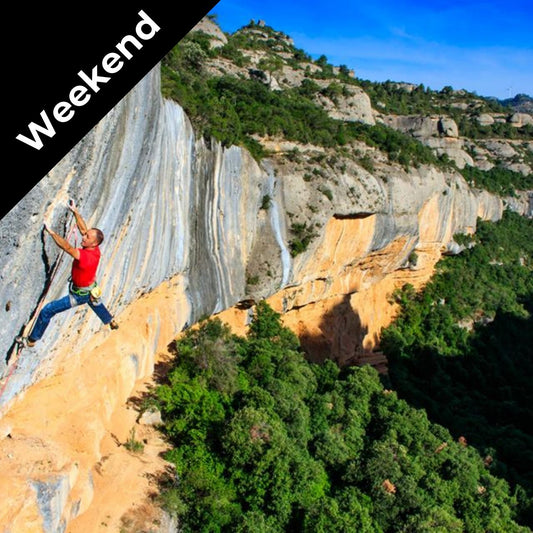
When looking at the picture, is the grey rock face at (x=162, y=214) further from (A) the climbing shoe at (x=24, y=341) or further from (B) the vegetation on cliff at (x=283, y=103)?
(B) the vegetation on cliff at (x=283, y=103)

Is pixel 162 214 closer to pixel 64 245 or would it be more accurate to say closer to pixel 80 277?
pixel 80 277

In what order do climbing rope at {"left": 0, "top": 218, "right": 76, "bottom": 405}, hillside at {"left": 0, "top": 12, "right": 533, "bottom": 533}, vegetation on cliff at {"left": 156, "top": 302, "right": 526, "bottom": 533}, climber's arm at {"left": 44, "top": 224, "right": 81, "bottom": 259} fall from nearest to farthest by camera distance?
climber's arm at {"left": 44, "top": 224, "right": 81, "bottom": 259} → climbing rope at {"left": 0, "top": 218, "right": 76, "bottom": 405} → hillside at {"left": 0, "top": 12, "right": 533, "bottom": 533} → vegetation on cliff at {"left": 156, "top": 302, "right": 526, "bottom": 533}

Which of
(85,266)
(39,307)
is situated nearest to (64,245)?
(85,266)

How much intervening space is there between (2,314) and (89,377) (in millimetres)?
5810

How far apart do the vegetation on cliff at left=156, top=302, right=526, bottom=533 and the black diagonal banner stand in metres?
11.0

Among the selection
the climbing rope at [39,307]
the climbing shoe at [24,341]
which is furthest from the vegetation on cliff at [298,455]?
the climbing shoe at [24,341]

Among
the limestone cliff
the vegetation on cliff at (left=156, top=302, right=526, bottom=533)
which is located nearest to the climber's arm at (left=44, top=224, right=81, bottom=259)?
the limestone cliff

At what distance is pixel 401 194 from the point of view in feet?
90.2

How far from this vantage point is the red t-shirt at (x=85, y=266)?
20.7ft

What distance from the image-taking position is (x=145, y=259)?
12148 millimetres

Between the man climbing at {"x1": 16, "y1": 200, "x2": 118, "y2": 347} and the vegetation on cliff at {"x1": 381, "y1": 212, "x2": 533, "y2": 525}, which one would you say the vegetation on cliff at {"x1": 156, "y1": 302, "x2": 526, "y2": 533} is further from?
the man climbing at {"x1": 16, "y1": 200, "x2": 118, "y2": 347}

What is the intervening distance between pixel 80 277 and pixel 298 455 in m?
10.7

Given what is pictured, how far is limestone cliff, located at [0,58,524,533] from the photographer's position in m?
7.75

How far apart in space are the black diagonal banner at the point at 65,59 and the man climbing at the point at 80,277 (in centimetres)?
194
